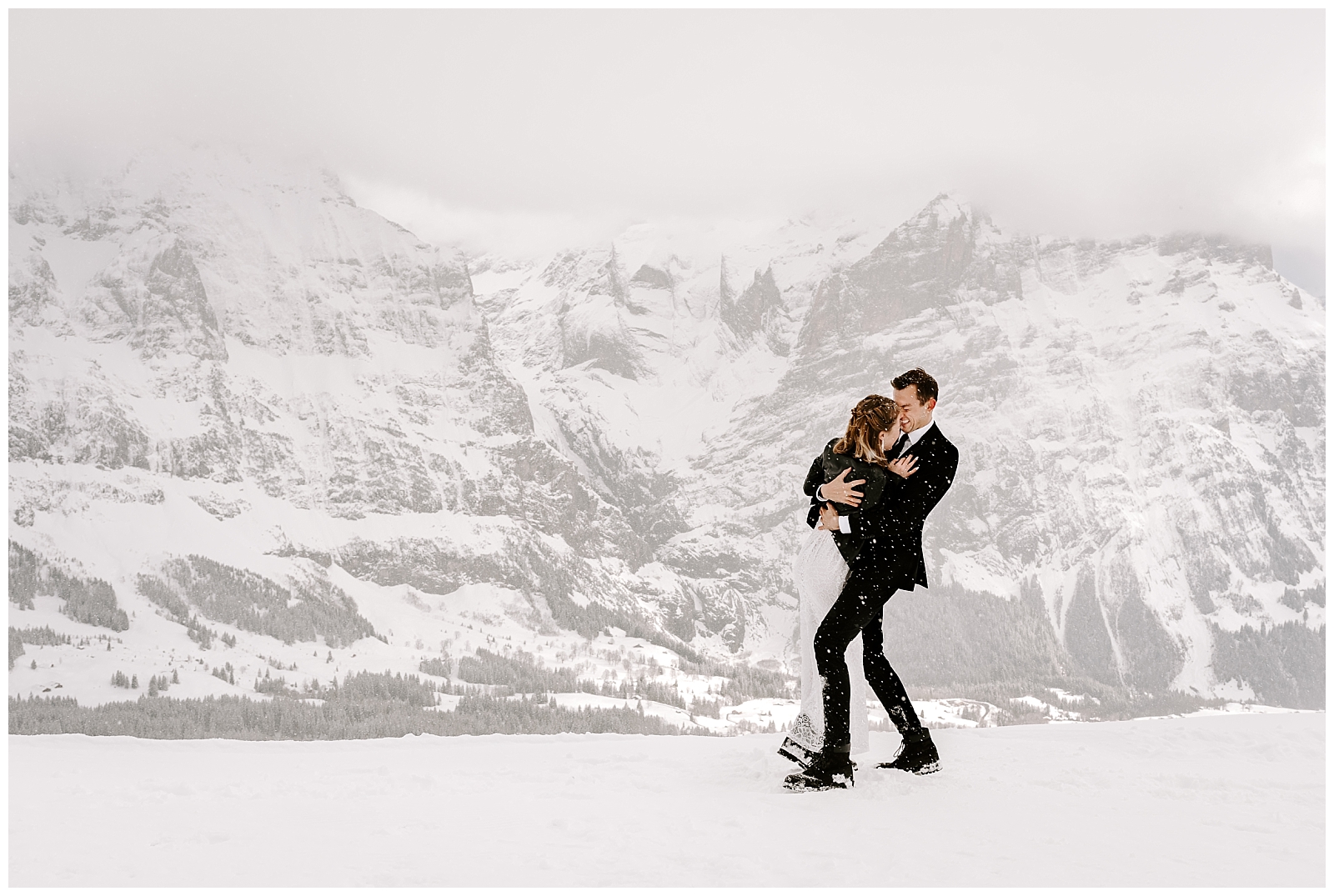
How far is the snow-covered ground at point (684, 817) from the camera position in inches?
204

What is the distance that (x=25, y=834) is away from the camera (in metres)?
5.85

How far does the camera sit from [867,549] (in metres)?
6.86

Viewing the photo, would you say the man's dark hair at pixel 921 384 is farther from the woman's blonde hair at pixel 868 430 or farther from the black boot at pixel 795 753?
the black boot at pixel 795 753

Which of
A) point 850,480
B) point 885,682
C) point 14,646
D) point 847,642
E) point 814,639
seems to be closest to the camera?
point 850,480

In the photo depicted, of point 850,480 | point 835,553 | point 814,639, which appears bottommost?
point 814,639

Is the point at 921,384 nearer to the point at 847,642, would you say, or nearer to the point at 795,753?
the point at 847,642

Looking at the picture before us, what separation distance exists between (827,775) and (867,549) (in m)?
1.67

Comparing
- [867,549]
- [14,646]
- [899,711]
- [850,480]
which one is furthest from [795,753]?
[14,646]

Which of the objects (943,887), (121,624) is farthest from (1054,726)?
(121,624)

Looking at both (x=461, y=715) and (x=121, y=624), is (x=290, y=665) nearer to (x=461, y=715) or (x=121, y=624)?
(x=121, y=624)

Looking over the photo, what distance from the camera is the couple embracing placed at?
673cm

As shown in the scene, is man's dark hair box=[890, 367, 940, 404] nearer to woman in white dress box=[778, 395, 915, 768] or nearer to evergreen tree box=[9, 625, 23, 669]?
woman in white dress box=[778, 395, 915, 768]

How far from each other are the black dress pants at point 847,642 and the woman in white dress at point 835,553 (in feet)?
0.49

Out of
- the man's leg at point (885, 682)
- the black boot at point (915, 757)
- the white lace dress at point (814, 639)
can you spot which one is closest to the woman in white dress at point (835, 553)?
the white lace dress at point (814, 639)
